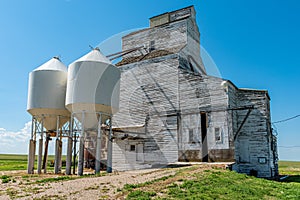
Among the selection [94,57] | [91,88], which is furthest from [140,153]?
[94,57]

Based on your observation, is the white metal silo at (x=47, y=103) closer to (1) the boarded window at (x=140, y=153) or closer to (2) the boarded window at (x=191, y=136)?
(1) the boarded window at (x=140, y=153)

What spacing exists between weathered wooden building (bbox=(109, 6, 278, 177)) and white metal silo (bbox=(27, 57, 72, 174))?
188 inches

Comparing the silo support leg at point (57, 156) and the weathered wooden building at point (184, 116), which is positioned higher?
the weathered wooden building at point (184, 116)

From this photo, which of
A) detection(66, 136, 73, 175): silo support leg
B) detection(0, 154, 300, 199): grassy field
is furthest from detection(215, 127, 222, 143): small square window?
detection(66, 136, 73, 175): silo support leg

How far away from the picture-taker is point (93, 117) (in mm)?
18938

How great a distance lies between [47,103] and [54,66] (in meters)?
3.12

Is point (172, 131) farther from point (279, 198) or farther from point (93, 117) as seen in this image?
point (279, 198)

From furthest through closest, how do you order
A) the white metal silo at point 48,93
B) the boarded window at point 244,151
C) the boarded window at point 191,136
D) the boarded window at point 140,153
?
the boarded window at point 140,153 → the boarded window at point 191,136 → the boarded window at point 244,151 → the white metal silo at point 48,93

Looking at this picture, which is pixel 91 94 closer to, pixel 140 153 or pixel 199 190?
pixel 140 153

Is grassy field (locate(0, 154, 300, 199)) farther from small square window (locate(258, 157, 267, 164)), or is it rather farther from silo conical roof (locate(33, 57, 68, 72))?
silo conical roof (locate(33, 57, 68, 72))

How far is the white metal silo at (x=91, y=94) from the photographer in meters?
18.3

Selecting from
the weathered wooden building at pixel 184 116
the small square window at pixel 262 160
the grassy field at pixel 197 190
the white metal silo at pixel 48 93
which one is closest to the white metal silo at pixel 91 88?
the white metal silo at pixel 48 93

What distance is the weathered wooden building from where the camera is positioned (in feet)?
66.5

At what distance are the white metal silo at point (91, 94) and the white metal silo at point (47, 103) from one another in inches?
84.9
